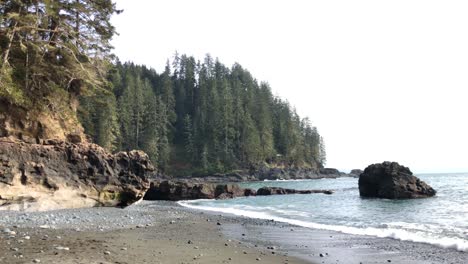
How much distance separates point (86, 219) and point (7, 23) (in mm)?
11403

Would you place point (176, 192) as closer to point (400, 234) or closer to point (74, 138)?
point (74, 138)

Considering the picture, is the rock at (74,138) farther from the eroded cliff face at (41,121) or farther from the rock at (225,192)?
the rock at (225,192)

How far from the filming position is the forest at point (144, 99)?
20547mm

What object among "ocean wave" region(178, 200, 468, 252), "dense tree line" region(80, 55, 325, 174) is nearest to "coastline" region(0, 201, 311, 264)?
"ocean wave" region(178, 200, 468, 252)

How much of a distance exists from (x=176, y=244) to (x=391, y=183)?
35786 millimetres

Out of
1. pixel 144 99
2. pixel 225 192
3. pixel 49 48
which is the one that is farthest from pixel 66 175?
pixel 144 99

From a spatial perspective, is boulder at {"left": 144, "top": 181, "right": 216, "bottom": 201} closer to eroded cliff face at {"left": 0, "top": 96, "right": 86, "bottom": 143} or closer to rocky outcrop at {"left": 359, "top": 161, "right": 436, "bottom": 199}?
rocky outcrop at {"left": 359, "top": 161, "right": 436, "bottom": 199}

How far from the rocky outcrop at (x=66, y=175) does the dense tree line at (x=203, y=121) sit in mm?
46817

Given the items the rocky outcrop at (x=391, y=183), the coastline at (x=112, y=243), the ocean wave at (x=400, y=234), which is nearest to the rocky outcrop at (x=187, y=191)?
the rocky outcrop at (x=391, y=183)

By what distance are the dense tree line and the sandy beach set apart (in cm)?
5512

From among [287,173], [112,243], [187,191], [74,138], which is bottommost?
[187,191]

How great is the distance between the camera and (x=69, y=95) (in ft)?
77.4

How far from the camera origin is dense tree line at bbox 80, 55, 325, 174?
285 feet

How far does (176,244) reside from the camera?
1255 centimetres
